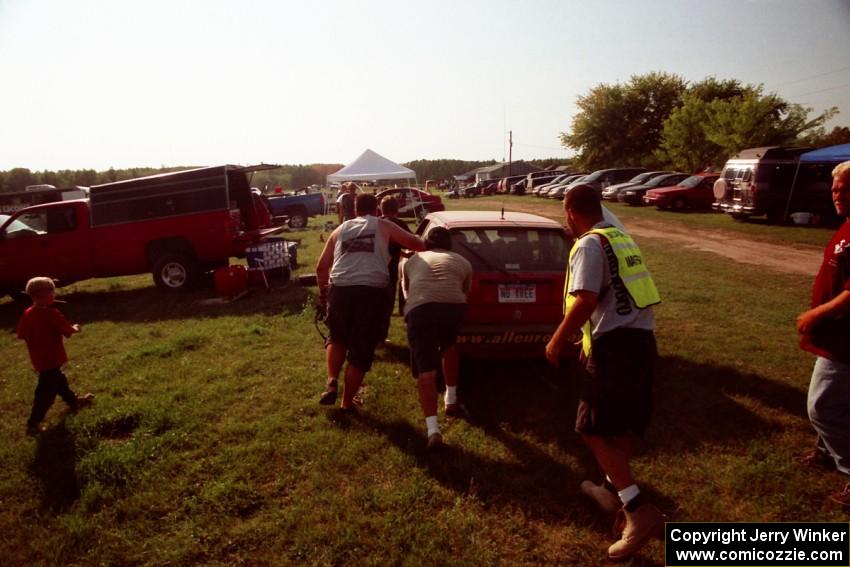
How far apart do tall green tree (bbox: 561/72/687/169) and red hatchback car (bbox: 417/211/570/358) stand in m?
46.7

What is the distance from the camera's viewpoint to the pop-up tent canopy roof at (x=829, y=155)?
44.9 feet

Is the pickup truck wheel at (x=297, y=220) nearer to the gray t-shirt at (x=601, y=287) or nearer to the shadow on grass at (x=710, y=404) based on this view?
the shadow on grass at (x=710, y=404)

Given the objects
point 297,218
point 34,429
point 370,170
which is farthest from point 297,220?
point 34,429

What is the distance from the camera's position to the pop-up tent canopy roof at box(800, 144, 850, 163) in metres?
13.7

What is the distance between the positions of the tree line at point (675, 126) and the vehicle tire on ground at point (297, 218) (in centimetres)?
2544

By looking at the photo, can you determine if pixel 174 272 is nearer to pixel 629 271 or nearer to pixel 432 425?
pixel 432 425

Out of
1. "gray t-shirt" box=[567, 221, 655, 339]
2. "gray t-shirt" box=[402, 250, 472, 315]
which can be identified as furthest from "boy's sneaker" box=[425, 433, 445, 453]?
"gray t-shirt" box=[567, 221, 655, 339]

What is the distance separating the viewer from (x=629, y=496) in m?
2.66

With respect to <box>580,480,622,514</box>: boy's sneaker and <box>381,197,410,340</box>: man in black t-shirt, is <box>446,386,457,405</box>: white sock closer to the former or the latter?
<box>381,197,410,340</box>: man in black t-shirt

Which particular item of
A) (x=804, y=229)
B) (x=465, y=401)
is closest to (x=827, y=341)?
(x=465, y=401)

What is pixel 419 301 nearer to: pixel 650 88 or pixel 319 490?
pixel 319 490

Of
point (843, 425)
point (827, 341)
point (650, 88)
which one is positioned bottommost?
point (843, 425)

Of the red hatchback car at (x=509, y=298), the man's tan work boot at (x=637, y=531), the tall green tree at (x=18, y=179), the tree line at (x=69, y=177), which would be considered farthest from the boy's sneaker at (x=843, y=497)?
the tall green tree at (x=18, y=179)

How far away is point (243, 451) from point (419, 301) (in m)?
1.85
